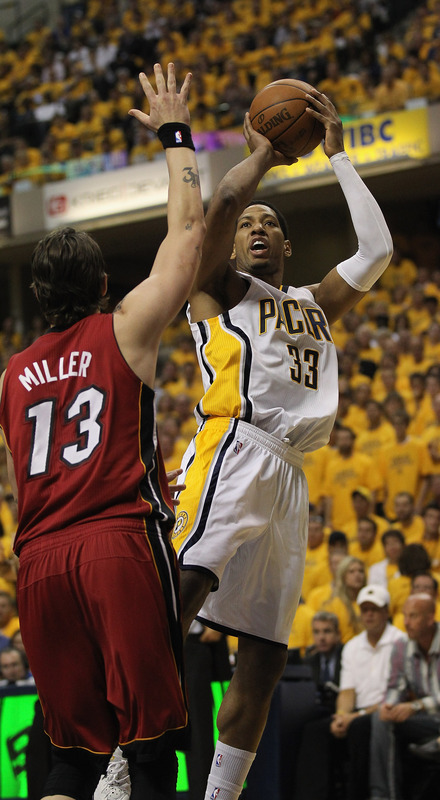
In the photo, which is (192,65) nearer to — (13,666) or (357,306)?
(357,306)

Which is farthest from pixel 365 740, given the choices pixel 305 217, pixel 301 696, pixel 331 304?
pixel 305 217

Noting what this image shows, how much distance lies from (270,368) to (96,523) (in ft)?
4.44

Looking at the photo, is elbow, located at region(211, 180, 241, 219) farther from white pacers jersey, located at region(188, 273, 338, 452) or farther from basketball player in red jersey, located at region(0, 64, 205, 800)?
basketball player in red jersey, located at region(0, 64, 205, 800)

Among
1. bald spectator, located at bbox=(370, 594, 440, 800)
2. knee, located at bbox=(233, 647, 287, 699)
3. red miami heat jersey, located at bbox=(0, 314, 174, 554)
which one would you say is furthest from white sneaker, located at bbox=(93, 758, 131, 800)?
bald spectator, located at bbox=(370, 594, 440, 800)

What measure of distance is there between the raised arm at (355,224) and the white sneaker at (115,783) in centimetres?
214

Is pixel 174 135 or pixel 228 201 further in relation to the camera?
pixel 228 201

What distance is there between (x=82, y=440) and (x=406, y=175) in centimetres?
1454

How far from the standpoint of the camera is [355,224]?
166 inches

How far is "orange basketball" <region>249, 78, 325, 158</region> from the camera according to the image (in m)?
4.15

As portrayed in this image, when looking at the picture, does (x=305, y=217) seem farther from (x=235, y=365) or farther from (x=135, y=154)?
(x=235, y=365)

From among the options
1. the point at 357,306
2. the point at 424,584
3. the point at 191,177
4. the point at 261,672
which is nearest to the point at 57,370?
the point at 191,177

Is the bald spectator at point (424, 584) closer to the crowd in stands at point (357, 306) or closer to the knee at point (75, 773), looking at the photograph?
the crowd in stands at point (357, 306)

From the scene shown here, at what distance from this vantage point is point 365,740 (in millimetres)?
6551

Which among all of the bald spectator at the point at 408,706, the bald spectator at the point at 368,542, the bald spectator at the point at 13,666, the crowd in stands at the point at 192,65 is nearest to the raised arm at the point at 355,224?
the bald spectator at the point at 408,706
